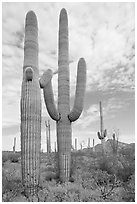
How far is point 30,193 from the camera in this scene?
23.8ft

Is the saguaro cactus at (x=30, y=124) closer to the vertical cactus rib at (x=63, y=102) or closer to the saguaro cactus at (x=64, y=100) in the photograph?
the saguaro cactus at (x=64, y=100)

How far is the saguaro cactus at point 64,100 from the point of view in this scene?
898cm

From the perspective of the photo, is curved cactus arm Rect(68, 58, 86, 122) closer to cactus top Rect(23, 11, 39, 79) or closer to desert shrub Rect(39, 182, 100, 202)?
cactus top Rect(23, 11, 39, 79)

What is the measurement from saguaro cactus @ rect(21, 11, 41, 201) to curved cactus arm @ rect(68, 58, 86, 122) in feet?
6.04

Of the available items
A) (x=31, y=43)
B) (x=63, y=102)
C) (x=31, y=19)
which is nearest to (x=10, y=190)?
(x=63, y=102)

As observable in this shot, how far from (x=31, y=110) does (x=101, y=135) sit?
1207 cm

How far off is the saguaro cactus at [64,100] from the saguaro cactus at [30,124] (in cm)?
61

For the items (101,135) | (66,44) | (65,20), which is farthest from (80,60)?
(101,135)

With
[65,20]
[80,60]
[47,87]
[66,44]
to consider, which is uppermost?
[65,20]

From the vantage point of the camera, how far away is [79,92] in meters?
9.48

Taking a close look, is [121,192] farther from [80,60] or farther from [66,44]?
[66,44]

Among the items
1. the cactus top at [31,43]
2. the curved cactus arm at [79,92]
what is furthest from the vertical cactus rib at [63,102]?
the cactus top at [31,43]

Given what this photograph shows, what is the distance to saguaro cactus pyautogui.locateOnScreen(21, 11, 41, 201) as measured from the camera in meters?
7.34

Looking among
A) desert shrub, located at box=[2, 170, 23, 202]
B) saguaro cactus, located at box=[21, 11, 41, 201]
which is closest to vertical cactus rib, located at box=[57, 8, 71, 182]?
saguaro cactus, located at box=[21, 11, 41, 201]
